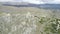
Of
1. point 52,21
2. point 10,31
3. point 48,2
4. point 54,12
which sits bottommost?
point 10,31

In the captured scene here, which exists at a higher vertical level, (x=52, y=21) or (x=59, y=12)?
(x=59, y=12)

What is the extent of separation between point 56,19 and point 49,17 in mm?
196

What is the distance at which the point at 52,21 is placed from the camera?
149 inches

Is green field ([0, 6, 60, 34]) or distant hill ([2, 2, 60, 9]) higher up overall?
distant hill ([2, 2, 60, 9])

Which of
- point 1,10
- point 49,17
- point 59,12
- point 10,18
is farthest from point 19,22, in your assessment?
point 59,12

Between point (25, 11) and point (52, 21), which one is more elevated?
point (25, 11)

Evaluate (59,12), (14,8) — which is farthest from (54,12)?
(14,8)

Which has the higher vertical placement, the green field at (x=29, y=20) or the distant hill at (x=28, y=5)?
the distant hill at (x=28, y=5)

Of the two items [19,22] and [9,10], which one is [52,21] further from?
[9,10]

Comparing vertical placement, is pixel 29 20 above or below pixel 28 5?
below

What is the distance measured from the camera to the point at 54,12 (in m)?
3.75

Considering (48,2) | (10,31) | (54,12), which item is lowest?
(10,31)

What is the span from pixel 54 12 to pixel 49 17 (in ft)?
0.62

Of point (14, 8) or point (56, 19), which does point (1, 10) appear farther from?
point (56, 19)
